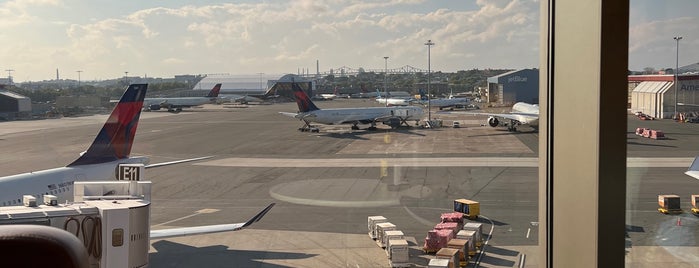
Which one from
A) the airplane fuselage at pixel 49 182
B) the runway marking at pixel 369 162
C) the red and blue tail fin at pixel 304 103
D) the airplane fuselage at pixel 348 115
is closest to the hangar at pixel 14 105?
the airplane fuselage at pixel 49 182

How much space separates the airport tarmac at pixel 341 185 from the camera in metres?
3.59

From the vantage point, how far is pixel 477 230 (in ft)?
30.2

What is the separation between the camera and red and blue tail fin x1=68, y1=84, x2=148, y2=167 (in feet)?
35.8

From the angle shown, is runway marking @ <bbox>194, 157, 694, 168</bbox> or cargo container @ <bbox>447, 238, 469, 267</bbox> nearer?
cargo container @ <bbox>447, 238, 469, 267</bbox>

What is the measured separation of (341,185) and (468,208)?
407 centimetres

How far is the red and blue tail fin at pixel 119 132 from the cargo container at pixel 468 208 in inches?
247

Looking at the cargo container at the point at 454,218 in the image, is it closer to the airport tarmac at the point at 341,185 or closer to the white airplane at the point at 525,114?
the airport tarmac at the point at 341,185

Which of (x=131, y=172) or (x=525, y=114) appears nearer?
(x=525, y=114)

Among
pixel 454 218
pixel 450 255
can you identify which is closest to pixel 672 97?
pixel 450 255

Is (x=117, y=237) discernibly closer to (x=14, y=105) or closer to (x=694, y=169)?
(x=694, y=169)

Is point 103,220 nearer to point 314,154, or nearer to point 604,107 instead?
point 604,107

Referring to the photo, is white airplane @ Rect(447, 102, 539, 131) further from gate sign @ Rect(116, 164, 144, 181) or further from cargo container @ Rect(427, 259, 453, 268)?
gate sign @ Rect(116, 164, 144, 181)

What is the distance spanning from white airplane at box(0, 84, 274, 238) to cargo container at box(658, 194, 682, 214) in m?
5.24

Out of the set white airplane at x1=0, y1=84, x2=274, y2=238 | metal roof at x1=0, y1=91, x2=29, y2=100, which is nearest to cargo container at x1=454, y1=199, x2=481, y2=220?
white airplane at x1=0, y1=84, x2=274, y2=238
